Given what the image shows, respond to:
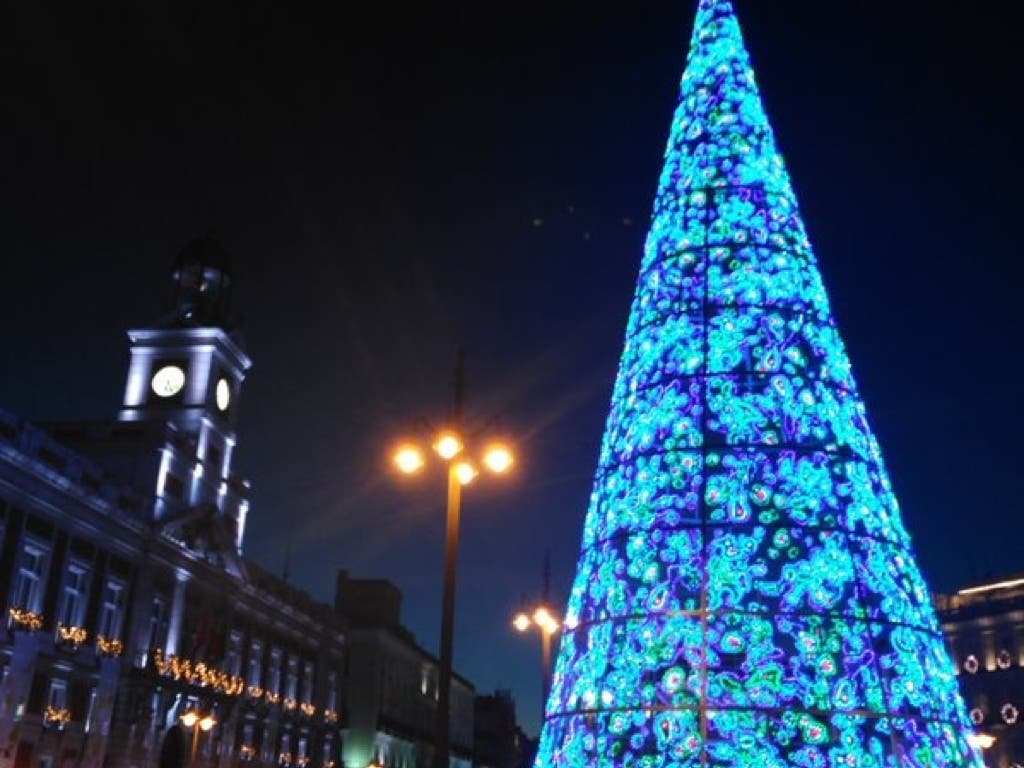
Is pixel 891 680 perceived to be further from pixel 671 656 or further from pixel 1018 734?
pixel 1018 734

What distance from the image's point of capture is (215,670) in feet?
146

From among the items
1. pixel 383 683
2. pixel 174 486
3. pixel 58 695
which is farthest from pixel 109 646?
pixel 383 683

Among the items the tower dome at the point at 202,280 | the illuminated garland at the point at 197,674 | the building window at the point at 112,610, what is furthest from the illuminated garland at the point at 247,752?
the tower dome at the point at 202,280

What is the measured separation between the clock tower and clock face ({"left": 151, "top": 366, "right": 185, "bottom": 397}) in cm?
5

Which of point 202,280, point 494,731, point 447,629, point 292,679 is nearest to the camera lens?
point 447,629

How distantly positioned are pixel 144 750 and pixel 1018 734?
44824mm

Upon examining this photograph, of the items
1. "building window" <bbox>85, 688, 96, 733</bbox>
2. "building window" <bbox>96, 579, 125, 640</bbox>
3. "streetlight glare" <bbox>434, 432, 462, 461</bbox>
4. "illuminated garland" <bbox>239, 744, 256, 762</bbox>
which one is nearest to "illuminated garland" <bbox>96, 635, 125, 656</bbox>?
"building window" <bbox>96, 579, 125, 640</bbox>

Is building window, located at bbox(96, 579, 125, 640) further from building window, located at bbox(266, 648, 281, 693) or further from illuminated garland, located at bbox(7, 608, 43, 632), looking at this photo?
building window, located at bbox(266, 648, 281, 693)

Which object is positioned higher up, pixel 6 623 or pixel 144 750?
pixel 6 623

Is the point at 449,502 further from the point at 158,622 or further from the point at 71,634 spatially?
the point at 158,622

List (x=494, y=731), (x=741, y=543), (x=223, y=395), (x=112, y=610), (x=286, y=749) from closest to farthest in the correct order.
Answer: (x=741, y=543)
(x=112, y=610)
(x=223, y=395)
(x=286, y=749)
(x=494, y=731)

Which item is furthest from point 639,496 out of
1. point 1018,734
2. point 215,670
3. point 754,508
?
point 1018,734

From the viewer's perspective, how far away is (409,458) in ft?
47.5

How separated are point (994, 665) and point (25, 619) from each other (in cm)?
5097
